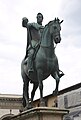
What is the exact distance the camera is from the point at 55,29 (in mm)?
7758

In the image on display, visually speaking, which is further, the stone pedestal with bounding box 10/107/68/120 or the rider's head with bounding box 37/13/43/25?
the rider's head with bounding box 37/13/43/25

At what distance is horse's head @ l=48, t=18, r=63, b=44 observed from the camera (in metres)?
7.70

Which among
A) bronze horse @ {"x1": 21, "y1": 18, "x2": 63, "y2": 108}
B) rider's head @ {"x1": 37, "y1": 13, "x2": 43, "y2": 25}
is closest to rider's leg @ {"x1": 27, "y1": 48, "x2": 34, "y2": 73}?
bronze horse @ {"x1": 21, "y1": 18, "x2": 63, "y2": 108}

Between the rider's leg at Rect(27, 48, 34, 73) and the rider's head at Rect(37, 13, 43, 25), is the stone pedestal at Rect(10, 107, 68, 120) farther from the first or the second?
the rider's head at Rect(37, 13, 43, 25)

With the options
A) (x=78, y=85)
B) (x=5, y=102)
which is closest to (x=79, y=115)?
(x=78, y=85)

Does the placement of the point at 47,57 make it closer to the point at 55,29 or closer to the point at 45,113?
the point at 55,29

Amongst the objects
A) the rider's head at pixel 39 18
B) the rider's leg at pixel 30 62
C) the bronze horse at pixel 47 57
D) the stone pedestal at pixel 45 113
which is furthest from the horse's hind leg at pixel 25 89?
the rider's head at pixel 39 18

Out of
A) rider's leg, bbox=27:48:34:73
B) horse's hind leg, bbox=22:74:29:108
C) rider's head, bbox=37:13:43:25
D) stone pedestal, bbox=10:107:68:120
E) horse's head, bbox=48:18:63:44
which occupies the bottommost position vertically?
stone pedestal, bbox=10:107:68:120

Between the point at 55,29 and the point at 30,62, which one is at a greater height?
the point at 55,29

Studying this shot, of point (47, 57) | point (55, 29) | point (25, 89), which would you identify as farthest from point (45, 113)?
point (55, 29)

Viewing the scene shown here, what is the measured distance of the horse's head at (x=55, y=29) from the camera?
25.3ft

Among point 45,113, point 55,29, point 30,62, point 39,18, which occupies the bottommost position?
point 45,113

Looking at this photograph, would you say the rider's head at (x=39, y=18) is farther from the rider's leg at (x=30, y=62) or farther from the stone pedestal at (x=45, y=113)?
the stone pedestal at (x=45, y=113)

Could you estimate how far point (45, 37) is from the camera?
801cm
